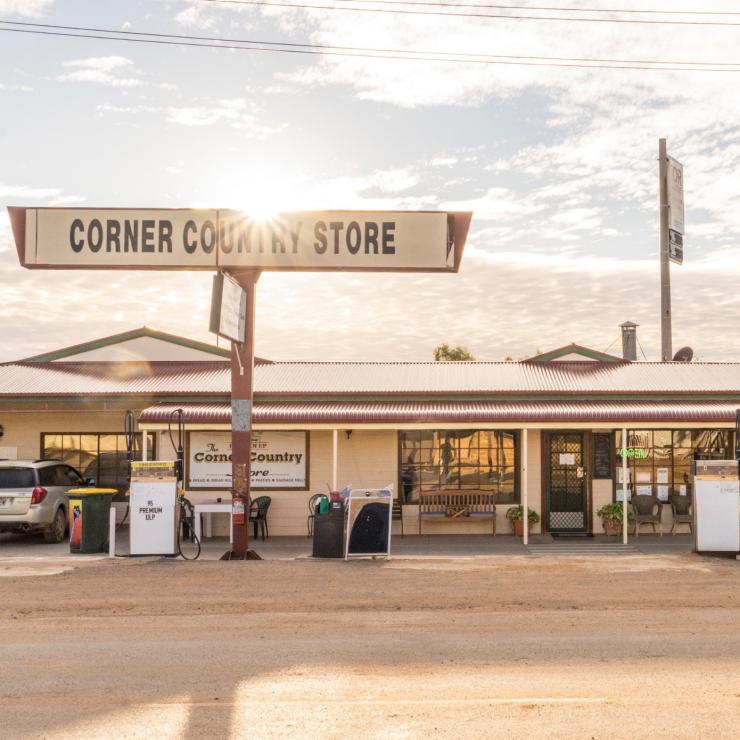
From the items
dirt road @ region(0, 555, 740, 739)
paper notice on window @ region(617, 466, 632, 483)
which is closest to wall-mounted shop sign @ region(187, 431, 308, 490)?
dirt road @ region(0, 555, 740, 739)

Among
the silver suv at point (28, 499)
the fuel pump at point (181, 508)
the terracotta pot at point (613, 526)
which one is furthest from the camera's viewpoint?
the terracotta pot at point (613, 526)

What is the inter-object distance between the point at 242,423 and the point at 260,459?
4.80 m

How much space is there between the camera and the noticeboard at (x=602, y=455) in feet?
68.2

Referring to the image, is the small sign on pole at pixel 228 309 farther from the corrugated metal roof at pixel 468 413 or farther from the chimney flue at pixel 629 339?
the chimney flue at pixel 629 339

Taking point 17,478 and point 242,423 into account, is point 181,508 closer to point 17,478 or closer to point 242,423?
point 242,423

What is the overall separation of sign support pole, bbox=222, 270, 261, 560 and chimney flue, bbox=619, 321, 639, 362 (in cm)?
1719

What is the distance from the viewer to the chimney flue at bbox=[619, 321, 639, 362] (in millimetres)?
30047

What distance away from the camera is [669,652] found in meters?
9.15

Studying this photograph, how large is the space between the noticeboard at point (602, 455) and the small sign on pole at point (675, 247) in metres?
16.2

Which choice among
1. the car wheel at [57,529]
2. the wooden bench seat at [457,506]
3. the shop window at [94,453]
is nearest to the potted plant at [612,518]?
the wooden bench seat at [457,506]

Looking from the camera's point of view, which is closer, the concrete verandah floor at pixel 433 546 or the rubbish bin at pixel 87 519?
the rubbish bin at pixel 87 519

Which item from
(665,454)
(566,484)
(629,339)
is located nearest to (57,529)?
(566,484)

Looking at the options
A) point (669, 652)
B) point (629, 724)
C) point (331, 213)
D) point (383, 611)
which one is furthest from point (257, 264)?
point (629, 724)

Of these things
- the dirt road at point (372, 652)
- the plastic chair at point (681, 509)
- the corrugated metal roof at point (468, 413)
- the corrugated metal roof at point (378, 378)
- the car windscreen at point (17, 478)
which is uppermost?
the corrugated metal roof at point (378, 378)
